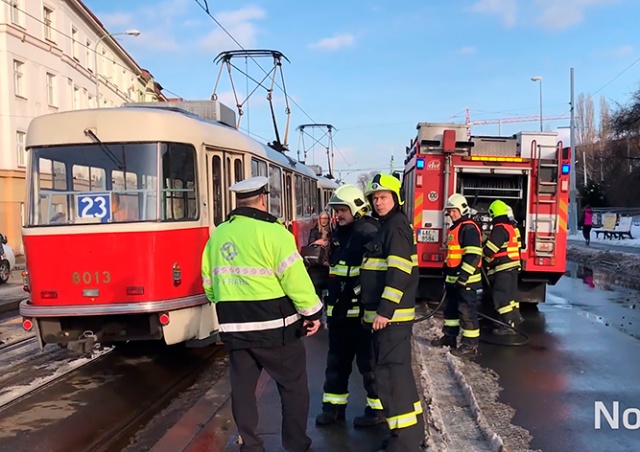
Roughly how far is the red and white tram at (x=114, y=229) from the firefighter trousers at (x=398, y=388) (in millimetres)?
2831

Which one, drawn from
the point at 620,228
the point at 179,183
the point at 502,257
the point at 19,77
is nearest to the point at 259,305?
the point at 179,183

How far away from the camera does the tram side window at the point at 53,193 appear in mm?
6387

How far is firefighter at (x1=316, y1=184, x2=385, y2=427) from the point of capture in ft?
15.8

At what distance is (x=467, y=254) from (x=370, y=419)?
3.06 metres

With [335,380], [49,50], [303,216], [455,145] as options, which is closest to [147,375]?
[335,380]

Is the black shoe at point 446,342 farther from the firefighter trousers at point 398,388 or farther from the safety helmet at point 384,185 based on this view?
the safety helmet at point 384,185

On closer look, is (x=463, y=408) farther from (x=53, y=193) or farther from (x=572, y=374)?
(x=53, y=193)

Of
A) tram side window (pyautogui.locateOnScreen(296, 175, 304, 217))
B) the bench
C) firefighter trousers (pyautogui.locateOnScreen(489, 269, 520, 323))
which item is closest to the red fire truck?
firefighter trousers (pyautogui.locateOnScreen(489, 269, 520, 323))

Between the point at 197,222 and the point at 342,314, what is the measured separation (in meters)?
2.62

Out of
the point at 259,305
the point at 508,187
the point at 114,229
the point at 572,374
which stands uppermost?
the point at 508,187

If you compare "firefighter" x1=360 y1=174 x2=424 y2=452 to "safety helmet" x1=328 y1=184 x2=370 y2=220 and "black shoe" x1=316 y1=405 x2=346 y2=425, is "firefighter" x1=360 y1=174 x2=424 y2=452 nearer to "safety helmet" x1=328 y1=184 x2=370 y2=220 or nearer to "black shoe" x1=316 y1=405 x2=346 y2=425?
"safety helmet" x1=328 y1=184 x2=370 y2=220

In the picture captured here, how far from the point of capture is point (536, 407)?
210 inches

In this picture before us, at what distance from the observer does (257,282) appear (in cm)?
386

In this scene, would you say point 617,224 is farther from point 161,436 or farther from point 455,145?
point 161,436
